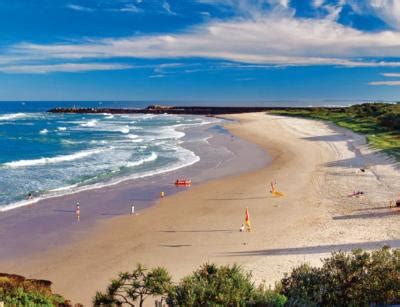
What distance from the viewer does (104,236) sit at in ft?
56.9

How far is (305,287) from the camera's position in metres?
9.33

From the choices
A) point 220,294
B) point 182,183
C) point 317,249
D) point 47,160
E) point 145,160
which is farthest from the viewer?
point 47,160

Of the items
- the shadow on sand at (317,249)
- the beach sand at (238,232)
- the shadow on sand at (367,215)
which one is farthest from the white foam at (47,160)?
the shadow on sand at (317,249)

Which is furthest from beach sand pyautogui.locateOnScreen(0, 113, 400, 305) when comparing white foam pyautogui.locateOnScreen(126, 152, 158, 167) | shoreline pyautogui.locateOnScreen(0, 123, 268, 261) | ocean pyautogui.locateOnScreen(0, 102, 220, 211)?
white foam pyautogui.locateOnScreen(126, 152, 158, 167)

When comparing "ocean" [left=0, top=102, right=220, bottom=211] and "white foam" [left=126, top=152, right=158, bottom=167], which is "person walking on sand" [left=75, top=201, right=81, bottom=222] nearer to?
"ocean" [left=0, top=102, right=220, bottom=211]

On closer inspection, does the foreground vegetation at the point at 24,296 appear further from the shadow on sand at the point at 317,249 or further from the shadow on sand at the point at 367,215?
the shadow on sand at the point at 367,215

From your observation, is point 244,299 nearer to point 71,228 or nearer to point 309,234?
point 309,234

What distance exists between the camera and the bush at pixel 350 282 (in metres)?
8.91

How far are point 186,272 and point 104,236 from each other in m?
4.97

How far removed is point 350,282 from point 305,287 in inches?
36.7

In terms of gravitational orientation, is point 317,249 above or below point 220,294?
below

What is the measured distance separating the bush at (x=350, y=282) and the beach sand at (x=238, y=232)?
370 centimetres

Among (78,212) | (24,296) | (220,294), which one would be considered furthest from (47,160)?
(220,294)

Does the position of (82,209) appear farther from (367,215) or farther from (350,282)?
(350,282)
